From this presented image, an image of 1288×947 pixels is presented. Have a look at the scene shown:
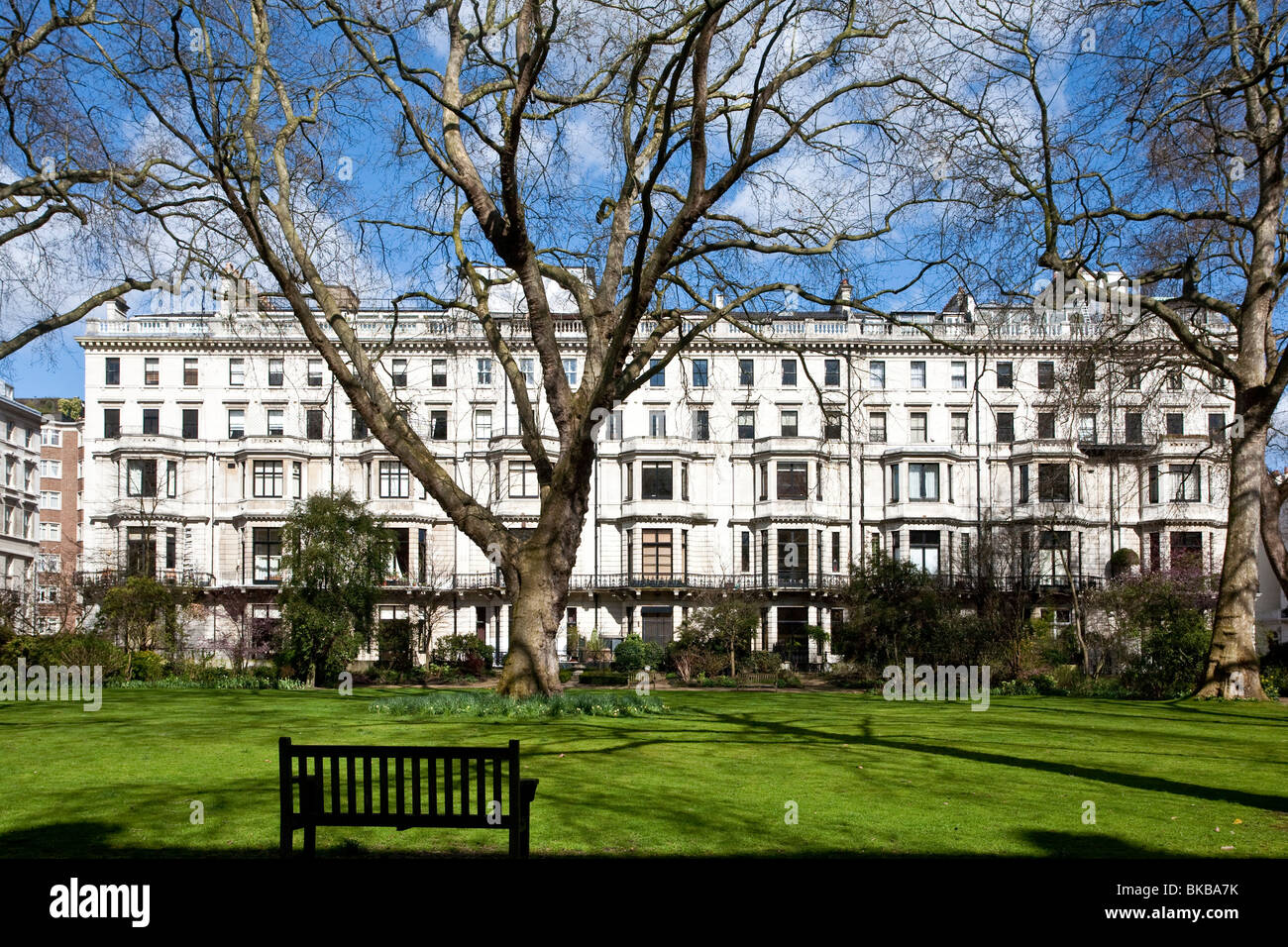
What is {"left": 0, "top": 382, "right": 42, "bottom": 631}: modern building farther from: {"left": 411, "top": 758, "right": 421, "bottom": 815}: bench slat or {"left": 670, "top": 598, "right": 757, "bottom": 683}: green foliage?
{"left": 411, "top": 758, "right": 421, "bottom": 815}: bench slat

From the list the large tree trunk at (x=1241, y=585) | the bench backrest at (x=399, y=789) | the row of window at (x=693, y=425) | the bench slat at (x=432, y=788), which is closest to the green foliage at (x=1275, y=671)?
the large tree trunk at (x=1241, y=585)

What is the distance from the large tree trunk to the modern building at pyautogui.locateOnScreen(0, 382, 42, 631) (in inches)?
2264

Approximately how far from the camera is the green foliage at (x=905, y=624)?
31984 mm

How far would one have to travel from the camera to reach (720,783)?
1046cm

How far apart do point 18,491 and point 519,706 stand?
56.7m

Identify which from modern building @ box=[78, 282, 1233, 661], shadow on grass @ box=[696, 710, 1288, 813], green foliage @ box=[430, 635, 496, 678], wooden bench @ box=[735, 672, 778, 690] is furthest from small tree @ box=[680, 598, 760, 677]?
shadow on grass @ box=[696, 710, 1288, 813]

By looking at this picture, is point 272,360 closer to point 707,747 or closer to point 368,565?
point 368,565

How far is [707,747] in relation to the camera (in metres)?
13.0

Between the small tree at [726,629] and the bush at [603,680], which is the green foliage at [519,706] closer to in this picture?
the small tree at [726,629]

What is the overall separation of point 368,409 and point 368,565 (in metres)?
14.4

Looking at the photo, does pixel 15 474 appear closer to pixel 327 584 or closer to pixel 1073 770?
pixel 327 584

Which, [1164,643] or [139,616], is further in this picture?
[139,616]

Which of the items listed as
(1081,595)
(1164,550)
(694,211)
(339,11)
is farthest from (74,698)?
(1164,550)

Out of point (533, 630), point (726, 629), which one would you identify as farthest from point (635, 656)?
point (533, 630)
